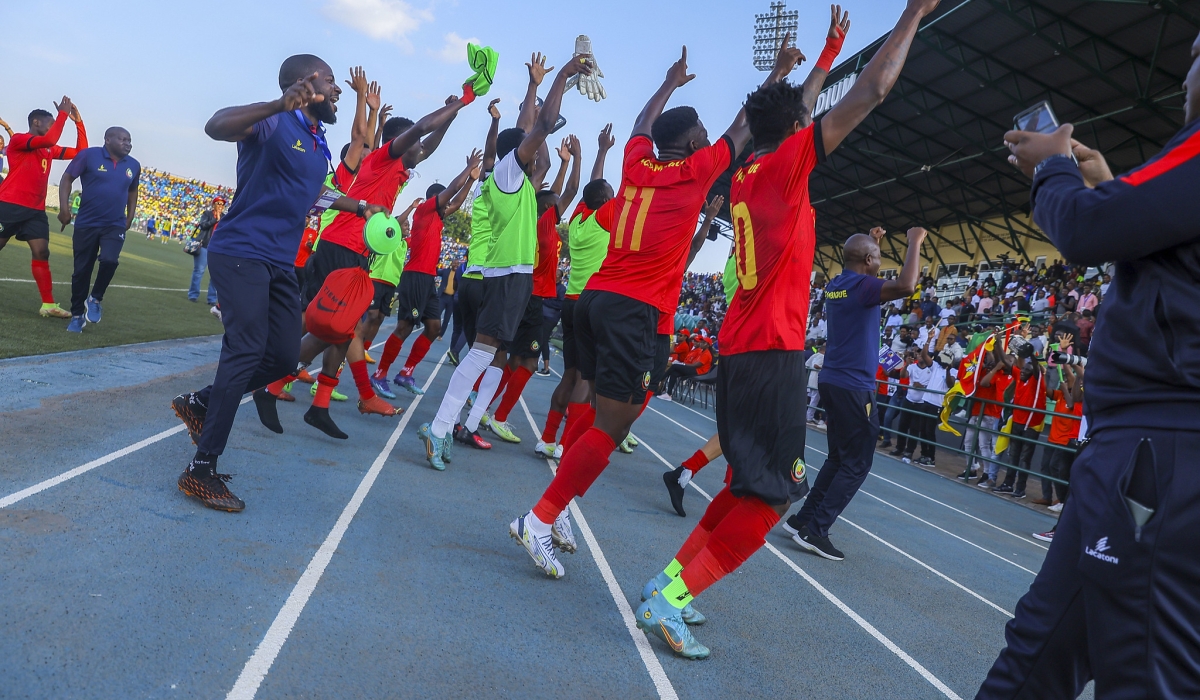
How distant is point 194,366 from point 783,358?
6.58 metres

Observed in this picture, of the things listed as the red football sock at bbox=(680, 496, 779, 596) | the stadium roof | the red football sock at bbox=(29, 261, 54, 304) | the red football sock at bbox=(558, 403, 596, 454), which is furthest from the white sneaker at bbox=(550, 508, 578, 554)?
the stadium roof

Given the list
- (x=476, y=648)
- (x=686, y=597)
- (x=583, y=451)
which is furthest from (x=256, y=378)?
(x=686, y=597)

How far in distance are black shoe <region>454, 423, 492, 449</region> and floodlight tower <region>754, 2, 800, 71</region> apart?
94.9 ft

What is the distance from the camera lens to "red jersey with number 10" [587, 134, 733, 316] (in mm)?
3502

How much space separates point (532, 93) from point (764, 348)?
10.9ft

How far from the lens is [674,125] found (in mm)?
3643

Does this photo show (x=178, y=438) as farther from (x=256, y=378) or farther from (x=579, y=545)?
(x=579, y=545)

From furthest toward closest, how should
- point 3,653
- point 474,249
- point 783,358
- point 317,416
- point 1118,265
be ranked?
point 474,249 → point 317,416 → point 783,358 → point 3,653 → point 1118,265

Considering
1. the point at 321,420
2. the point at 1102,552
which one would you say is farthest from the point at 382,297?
the point at 1102,552

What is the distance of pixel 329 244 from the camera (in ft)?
19.8

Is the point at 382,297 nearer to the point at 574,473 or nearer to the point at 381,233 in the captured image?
the point at 381,233

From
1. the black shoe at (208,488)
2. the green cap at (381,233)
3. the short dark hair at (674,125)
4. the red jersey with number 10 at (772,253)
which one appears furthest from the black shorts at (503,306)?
the red jersey with number 10 at (772,253)

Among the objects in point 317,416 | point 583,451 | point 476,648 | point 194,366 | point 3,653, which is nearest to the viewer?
point 3,653

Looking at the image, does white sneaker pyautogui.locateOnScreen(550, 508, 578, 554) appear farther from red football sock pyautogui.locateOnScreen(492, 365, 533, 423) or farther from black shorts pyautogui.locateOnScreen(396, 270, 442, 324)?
black shorts pyautogui.locateOnScreen(396, 270, 442, 324)
